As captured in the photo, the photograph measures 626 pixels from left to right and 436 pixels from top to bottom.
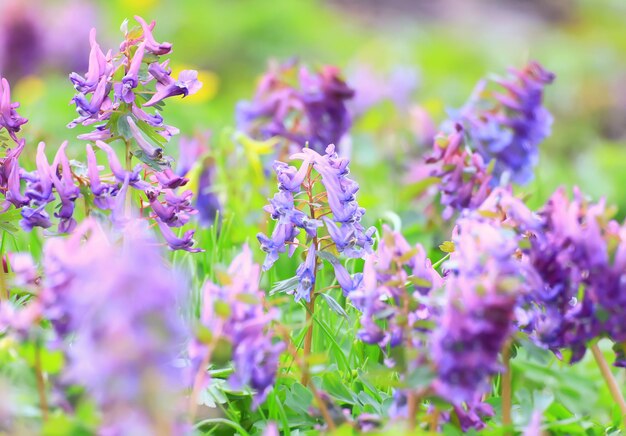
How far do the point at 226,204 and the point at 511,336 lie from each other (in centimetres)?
159

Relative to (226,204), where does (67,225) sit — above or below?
above

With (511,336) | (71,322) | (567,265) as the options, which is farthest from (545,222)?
(71,322)

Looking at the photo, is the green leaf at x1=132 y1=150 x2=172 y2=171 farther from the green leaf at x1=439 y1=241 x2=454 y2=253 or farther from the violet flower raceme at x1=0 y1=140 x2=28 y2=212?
the green leaf at x1=439 y1=241 x2=454 y2=253

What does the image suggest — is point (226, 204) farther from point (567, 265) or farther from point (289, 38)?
point (289, 38)

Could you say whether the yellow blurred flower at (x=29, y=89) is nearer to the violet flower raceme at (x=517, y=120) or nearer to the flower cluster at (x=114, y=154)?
the violet flower raceme at (x=517, y=120)

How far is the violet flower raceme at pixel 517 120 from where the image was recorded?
264cm

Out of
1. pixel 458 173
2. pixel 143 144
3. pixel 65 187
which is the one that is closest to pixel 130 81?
pixel 143 144

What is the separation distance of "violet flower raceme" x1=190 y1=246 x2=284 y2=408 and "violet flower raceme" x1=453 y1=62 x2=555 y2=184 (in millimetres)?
1468

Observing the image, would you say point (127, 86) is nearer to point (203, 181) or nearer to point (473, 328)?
point (473, 328)

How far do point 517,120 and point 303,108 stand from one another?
0.72 meters

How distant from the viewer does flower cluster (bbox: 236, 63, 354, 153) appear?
2.88 metres

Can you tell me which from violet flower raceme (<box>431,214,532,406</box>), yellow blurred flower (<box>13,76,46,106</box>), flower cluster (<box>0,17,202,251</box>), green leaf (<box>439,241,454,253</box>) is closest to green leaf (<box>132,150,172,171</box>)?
flower cluster (<box>0,17,202,251</box>)

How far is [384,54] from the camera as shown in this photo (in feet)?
26.8

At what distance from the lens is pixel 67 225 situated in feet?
5.71
